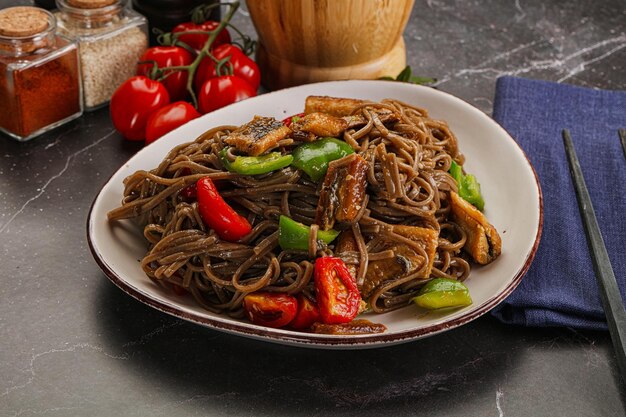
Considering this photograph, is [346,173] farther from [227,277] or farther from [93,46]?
[93,46]

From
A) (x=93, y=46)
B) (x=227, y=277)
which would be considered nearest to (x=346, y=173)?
(x=227, y=277)

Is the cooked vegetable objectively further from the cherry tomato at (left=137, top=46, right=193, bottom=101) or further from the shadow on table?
the cherry tomato at (left=137, top=46, right=193, bottom=101)

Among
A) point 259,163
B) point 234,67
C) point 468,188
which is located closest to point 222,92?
point 234,67

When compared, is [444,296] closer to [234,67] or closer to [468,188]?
[468,188]

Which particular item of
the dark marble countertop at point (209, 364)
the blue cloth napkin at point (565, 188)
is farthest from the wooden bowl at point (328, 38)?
the dark marble countertop at point (209, 364)

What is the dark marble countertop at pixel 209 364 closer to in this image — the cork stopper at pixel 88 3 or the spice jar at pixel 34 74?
the spice jar at pixel 34 74

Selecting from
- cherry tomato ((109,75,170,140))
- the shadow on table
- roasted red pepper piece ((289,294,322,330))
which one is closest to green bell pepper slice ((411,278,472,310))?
the shadow on table
